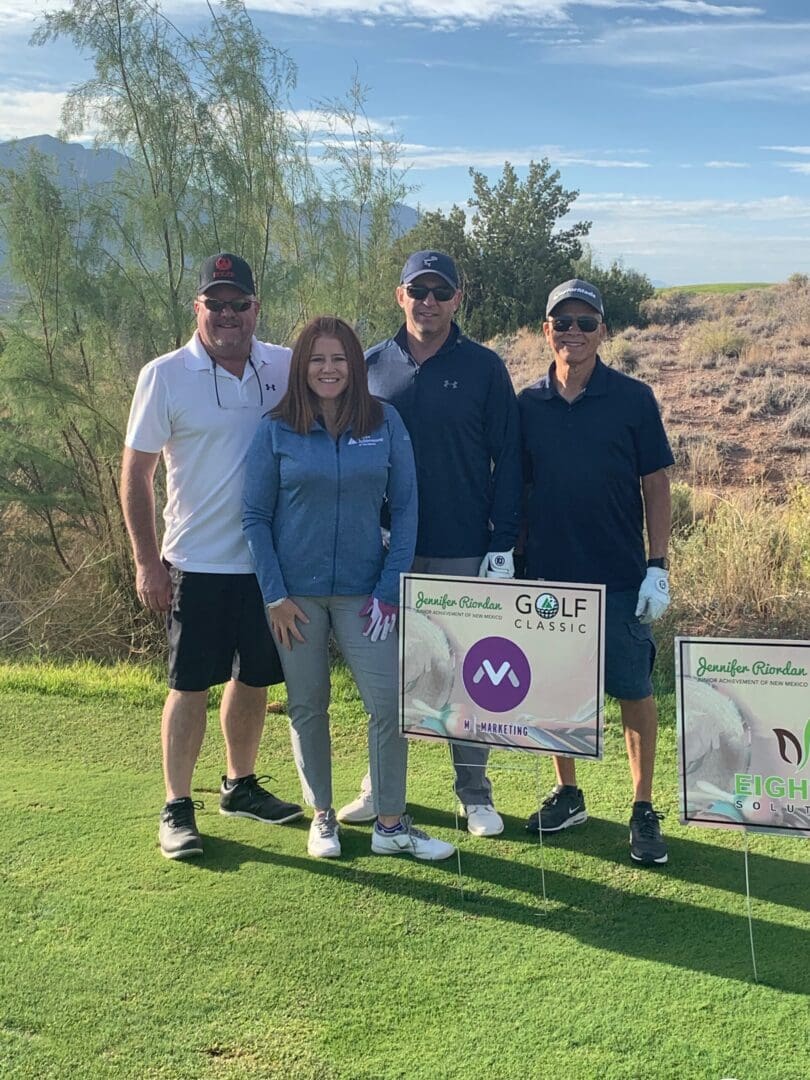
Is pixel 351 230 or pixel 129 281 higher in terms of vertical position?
pixel 351 230

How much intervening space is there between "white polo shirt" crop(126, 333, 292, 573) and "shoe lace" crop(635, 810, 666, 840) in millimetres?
1860

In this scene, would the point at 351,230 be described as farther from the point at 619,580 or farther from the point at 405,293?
the point at 619,580

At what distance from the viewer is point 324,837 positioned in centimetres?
377

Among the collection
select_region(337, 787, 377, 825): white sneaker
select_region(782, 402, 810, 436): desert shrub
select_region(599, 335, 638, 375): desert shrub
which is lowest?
select_region(337, 787, 377, 825): white sneaker

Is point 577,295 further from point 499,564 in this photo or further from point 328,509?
point 328,509

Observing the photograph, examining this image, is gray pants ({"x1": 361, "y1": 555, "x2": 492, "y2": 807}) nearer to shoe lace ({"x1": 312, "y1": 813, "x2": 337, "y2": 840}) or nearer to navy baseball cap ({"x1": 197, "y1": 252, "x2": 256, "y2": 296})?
shoe lace ({"x1": 312, "y1": 813, "x2": 337, "y2": 840})

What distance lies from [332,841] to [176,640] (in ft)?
3.35

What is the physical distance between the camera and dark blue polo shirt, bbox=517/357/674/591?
3645 mm

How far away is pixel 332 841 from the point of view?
12.3 feet

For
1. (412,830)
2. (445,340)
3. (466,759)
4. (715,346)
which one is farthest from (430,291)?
(715,346)

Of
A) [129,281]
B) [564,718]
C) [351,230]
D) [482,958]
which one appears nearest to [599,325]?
[564,718]

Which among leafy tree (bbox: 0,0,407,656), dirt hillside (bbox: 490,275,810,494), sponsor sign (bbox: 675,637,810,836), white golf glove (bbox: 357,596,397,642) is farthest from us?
dirt hillside (bbox: 490,275,810,494)

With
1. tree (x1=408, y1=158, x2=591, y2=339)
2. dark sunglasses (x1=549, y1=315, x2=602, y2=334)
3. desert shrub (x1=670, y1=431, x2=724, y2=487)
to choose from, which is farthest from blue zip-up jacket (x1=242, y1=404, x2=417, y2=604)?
tree (x1=408, y1=158, x2=591, y2=339)

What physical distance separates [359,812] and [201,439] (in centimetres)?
174
